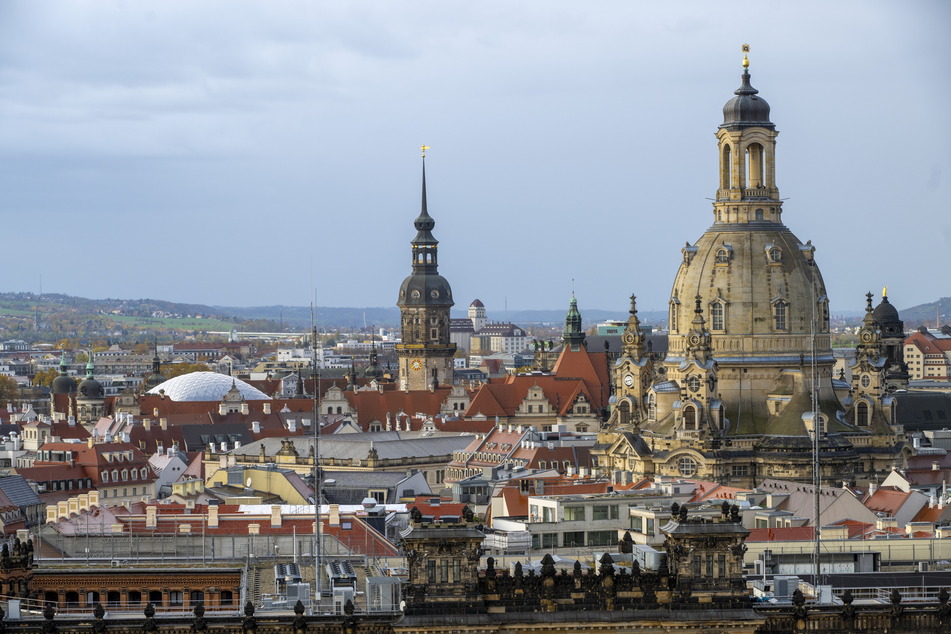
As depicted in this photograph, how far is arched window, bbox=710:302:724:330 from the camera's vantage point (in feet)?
435

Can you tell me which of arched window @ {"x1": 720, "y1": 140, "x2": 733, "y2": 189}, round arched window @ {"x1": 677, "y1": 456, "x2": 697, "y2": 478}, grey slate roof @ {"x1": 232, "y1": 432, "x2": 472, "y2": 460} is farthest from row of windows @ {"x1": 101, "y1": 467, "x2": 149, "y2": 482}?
arched window @ {"x1": 720, "y1": 140, "x2": 733, "y2": 189}

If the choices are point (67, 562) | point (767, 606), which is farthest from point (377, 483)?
point (767, 606)

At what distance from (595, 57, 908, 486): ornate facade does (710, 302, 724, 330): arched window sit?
0.06 meters

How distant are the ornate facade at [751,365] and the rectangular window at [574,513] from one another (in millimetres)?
32027

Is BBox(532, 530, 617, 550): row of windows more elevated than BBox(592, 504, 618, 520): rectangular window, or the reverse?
BBox(592, 504, 618, 520): rectangular window

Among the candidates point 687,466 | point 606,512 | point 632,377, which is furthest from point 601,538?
point 632,377

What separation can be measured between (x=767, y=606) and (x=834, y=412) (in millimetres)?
75747

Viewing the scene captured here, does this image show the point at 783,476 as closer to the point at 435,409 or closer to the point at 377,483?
the point at 377,483

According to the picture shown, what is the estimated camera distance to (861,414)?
13375cm

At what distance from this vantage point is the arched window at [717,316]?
133 meters

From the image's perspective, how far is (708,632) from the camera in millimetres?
55906

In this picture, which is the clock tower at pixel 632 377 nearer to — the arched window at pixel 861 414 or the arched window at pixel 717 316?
→ the arched window at pixel 717 316

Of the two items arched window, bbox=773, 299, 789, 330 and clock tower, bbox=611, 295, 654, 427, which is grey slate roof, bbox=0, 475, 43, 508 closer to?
clock tower, bbox=611, 295, 654, 427

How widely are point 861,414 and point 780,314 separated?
774 centimetres
